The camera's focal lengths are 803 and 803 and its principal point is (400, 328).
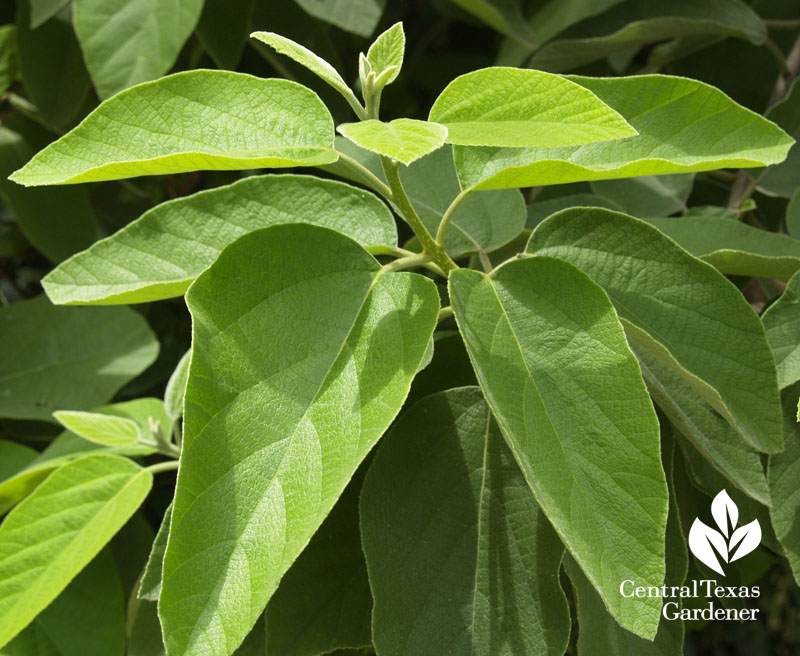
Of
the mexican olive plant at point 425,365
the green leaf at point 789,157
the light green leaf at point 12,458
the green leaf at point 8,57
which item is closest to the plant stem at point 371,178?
the mexican olive plant at point 425,365

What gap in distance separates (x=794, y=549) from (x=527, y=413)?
0.31 meters

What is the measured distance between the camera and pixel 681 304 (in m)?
0.69

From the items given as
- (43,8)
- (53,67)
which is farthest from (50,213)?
(43,8)

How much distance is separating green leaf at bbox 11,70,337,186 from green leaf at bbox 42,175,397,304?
0.33 feet

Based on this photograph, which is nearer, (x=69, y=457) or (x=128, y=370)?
(x=69, y=457)

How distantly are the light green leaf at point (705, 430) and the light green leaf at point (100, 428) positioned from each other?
0.59m

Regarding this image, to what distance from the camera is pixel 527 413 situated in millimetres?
587

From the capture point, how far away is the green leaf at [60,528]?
0.83 metres

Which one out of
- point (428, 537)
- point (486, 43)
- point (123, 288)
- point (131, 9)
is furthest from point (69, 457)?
point (486, 43)

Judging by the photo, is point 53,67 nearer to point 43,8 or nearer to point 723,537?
point 43,8

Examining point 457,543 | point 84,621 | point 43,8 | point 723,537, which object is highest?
point 43,8

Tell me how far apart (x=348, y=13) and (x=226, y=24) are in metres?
0.23

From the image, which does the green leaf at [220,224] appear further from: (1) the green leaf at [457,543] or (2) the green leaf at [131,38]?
(2) the green leaf at [131,38]

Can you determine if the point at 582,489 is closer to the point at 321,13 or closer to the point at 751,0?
the point at 321,13
